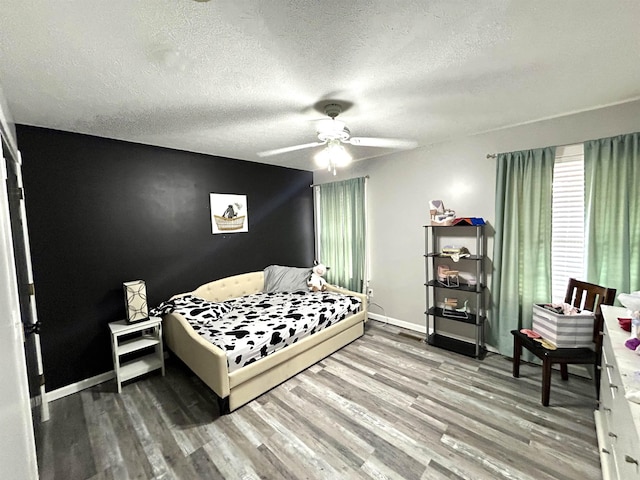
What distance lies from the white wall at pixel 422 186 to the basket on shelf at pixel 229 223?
1650 mm

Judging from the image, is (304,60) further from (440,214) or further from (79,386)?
(79,386)

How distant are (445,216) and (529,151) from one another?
95 centimetres

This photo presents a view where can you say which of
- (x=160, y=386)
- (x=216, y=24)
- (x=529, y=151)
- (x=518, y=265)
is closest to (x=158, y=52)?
(x=216, y=24)

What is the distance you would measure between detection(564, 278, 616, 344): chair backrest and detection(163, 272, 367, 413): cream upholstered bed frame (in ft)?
6.71

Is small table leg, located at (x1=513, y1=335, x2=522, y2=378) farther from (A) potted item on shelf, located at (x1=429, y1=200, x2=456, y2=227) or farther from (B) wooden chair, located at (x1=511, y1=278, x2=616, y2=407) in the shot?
(A) potted item on shelf, located at (x1=429, y1=200, x2=456, y2=227)

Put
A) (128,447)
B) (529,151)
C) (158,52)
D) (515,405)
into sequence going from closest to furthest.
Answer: (158,52) → (128,447) → (515,405) → (529,151)

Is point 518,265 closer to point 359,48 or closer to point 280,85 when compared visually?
point 359,48

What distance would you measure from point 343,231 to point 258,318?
198cm

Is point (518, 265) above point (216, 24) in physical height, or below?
below

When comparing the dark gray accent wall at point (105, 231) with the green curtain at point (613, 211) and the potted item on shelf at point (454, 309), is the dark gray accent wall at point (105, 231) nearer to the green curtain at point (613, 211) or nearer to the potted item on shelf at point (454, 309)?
the potted item on shelf at point (454, 309)

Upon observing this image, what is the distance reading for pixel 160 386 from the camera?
245cm

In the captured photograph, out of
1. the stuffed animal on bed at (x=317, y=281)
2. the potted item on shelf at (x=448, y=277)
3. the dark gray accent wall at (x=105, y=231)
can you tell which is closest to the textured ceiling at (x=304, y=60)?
the dark gray accent wall at (x=105, y=231)

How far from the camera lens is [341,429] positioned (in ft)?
6.23

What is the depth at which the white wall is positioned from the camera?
2.30 metres
